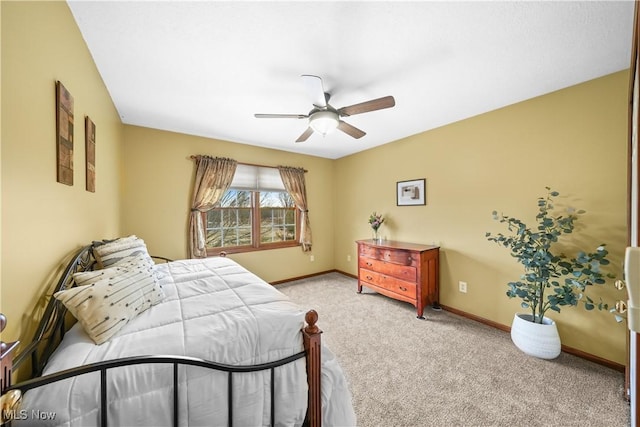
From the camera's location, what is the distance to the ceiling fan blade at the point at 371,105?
6.12 feet

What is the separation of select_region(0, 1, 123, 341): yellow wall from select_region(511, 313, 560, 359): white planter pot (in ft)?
11.0

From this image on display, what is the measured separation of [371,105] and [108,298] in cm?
211

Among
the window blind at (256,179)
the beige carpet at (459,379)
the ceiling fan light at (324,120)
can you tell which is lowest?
the beige carpet at (459,379)

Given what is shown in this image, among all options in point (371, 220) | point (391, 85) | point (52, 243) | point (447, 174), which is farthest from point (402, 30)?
point (371, 220)

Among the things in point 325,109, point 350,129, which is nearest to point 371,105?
point 325,109

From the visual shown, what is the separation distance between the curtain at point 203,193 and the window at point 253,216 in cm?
18

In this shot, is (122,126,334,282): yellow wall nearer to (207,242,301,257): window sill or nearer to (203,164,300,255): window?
(207,242,301,257): window sill

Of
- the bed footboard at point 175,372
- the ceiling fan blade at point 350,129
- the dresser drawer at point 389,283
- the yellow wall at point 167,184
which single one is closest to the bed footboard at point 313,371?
the bed footboard at point 175,372

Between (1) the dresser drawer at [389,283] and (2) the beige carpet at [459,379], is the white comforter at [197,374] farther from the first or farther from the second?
(1) the dresser drawer at [389,283]

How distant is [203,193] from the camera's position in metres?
3.55

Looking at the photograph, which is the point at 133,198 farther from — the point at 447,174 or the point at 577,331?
the point at 577,331

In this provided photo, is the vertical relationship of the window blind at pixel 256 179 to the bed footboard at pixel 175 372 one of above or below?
above

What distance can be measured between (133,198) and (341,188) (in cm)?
344

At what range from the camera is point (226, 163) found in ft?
12.2
